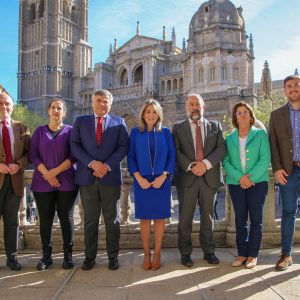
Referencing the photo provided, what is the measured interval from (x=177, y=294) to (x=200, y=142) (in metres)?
1.87

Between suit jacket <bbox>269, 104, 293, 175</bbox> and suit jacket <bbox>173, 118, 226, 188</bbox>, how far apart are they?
59 centimetres

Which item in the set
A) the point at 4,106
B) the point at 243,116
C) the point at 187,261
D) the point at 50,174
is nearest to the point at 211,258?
the point at 187,261

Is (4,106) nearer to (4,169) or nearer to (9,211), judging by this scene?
(4,169)

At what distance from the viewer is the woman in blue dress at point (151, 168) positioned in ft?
14.5

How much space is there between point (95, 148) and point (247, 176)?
5.89ft

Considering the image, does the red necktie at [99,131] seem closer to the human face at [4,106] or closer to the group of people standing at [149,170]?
the group of people standing at [149,170]

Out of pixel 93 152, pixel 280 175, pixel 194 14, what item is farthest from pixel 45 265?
pixel 194 14

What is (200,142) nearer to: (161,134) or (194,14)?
(161,134)

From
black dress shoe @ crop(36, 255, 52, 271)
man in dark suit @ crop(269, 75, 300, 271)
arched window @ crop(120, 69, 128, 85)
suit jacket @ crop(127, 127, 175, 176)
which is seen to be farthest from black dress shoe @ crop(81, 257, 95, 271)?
arched window @ crop(120, 69, 128, 85)

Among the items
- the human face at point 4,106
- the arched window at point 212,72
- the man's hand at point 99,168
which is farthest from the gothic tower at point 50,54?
the man's hand at point 99,168

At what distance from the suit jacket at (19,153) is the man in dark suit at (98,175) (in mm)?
640

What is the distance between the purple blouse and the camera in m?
4.49

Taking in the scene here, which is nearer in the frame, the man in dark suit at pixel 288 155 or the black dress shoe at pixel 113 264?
the black dress shoe at pixel 113 264

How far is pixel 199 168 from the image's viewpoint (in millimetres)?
4422
